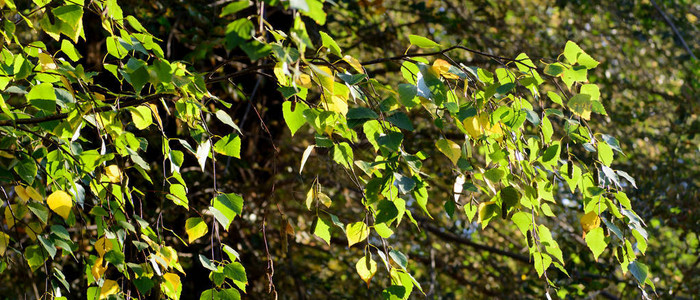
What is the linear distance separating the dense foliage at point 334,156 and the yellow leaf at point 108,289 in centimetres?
3

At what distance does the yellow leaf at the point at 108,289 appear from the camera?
1.38 meters

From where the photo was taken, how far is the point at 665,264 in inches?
151

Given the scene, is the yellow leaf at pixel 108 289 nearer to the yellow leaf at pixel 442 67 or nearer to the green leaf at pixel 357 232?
the green leaf at pixel 357 232

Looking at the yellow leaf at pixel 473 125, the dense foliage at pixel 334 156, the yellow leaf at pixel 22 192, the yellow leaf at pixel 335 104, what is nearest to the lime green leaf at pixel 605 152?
the dense foliage at pixel 334 156

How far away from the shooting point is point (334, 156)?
1149 millimetres

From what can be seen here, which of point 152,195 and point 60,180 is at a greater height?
point 60,180

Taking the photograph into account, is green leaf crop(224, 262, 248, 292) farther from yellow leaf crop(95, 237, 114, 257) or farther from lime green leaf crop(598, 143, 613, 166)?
lime green leaf crop(598, 143, 613, 166)

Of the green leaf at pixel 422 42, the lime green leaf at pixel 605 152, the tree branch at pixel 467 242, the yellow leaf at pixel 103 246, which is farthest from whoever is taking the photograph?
the tree branch at pixel 467 242

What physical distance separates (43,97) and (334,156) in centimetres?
54

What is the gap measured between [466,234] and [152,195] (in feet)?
5.77

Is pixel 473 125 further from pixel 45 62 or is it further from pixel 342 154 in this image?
pixel 45 62

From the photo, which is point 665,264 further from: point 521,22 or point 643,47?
point 521,22

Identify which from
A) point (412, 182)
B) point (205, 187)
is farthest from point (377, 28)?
point (412, 182)

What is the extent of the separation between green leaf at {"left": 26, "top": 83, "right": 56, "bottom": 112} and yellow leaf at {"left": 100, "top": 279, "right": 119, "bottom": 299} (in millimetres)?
375
